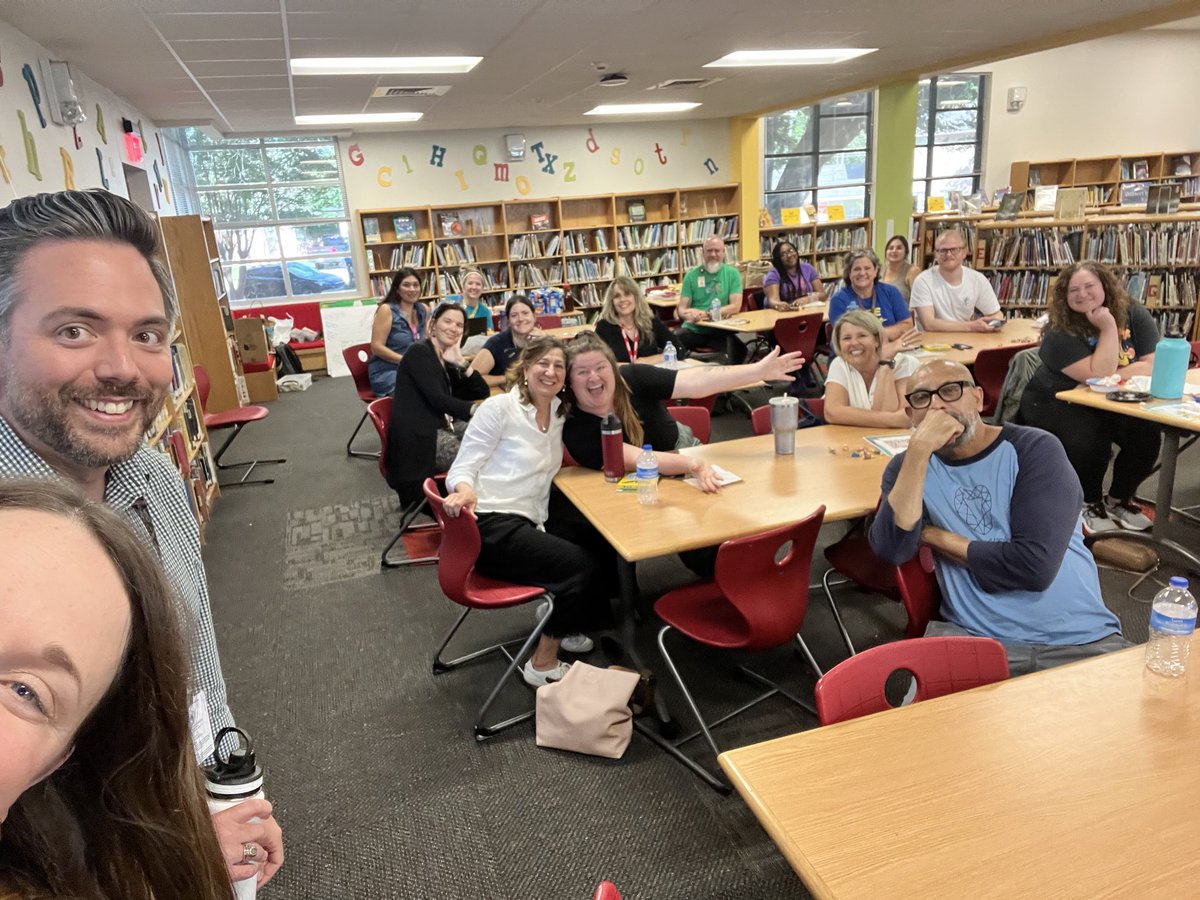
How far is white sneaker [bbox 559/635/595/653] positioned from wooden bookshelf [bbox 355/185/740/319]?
24.4 ft

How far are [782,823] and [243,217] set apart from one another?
10.4 metres

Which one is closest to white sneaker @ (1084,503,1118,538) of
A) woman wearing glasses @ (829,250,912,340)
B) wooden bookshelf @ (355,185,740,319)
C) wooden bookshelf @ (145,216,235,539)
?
woman wearing glasses @ (829,250,912,340)

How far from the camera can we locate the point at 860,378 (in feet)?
11.5

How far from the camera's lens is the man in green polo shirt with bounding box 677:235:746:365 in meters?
6.68

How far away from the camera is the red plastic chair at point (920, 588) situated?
2.13m

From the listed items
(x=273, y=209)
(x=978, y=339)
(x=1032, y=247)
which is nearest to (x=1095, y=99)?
(x=1032, y=247)

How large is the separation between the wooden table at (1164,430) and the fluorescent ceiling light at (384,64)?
4502 mm

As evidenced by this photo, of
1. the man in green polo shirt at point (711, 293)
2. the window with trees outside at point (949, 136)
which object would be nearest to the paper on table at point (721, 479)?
the man in green polo shirt at point (711, 293)

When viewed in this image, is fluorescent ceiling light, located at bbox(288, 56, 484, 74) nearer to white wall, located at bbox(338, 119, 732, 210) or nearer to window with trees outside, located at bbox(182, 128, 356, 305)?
white wall, located at bbox(338, 119, 732, 210)

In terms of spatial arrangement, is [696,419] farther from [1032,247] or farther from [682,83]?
[1032,247]

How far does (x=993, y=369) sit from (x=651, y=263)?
672cm

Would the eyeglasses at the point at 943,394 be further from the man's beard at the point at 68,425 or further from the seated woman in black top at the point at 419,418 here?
the seated woman in black top at the point at 419,418

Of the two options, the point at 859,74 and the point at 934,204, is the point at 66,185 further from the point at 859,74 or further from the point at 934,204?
the point at 934,204

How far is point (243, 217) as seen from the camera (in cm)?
959
